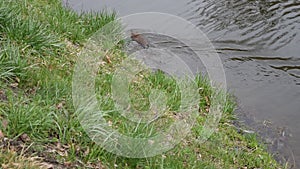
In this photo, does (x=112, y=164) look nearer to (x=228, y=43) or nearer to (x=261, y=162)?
(x=261, y=162)

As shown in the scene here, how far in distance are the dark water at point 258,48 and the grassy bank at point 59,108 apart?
56cm

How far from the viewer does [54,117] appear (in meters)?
4.21

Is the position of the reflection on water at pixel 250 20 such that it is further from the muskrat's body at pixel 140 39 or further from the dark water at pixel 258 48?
the muskrat's body at pixel 140 39

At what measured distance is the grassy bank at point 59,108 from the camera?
3.91 metres

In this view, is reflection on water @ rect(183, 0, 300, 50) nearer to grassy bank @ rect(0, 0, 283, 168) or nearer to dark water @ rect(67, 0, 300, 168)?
dark water @ rect(67, 0, 300, 168)

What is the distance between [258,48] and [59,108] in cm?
516

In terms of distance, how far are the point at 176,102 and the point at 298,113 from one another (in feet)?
6.69

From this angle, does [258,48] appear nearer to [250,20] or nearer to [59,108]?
[250,20]

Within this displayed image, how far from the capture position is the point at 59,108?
4.44 metres

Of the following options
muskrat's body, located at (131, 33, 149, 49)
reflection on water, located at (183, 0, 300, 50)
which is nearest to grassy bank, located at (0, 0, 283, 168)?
muskrat's body, located at (131, 33, 149, 49)

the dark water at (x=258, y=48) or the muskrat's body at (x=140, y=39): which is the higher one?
the muskrat's body at (x=140, y=39)

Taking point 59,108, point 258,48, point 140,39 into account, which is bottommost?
point 258,48

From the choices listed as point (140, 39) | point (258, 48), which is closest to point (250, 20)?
point (258, 48)

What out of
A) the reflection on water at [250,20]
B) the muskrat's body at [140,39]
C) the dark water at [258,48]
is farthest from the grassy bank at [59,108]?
the reflection on water at [250,20]
